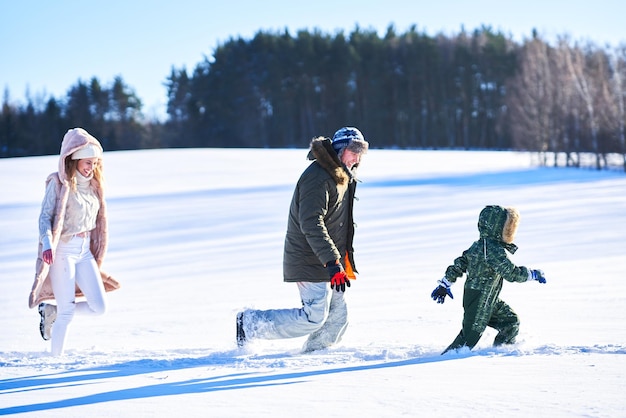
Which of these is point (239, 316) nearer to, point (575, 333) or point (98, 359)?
point (98, 359)

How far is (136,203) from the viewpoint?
16984 mm

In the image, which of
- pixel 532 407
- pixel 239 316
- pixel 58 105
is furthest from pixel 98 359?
pixel 58 105

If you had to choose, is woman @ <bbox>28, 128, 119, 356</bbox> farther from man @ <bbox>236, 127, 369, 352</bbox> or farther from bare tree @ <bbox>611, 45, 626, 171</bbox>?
bare tree @ <bbox>611, 45, 626, 171</bbox>

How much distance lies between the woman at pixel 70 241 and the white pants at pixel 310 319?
3.62 ft

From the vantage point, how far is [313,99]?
53.8 metres

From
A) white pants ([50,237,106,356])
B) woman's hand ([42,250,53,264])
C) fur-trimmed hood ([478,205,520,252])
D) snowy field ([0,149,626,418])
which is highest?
fur-trimmed hood ([478,205,520,252])

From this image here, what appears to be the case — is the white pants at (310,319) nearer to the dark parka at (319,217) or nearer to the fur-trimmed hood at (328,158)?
the dark parka at (319,217)

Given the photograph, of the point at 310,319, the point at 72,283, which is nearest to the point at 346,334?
the point at 310,319

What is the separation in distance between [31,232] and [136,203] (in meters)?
3.79

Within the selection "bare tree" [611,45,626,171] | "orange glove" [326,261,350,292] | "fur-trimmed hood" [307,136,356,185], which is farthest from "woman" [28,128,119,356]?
"bare tree" [611,45,626,171]

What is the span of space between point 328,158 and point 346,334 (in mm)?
1696

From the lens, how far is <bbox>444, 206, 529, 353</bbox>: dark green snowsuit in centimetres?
425

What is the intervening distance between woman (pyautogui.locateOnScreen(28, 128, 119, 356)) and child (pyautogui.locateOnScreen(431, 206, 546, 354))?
2.32m

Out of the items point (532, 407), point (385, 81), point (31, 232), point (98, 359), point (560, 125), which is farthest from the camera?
point (385, 81)
